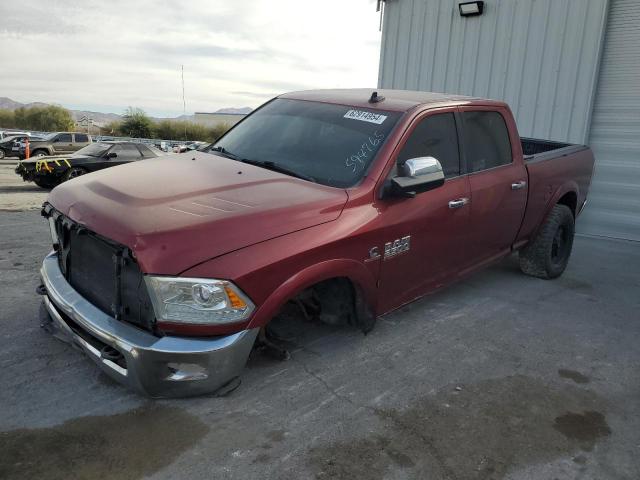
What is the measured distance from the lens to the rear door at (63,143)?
2809cm

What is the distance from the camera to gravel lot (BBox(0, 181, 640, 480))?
2.56 metres

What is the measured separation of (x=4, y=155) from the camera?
25.5m

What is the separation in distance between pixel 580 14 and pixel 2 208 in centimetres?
967

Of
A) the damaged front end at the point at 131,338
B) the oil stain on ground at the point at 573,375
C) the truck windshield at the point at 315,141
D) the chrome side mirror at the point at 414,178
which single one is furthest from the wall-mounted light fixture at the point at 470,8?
the damaged front end at the point at 131,338

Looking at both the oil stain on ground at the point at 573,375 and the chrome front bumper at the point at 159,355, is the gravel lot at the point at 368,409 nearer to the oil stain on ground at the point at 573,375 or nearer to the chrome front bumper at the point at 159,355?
the oil stain on ground at the point at 573,375

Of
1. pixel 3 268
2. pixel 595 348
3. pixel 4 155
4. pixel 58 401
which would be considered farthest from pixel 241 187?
pixel 4 155

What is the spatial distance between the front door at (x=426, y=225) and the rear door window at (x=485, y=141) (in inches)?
7.6

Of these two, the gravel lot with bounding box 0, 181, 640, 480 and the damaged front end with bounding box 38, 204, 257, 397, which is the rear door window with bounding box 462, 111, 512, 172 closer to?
the gravel lot with bounding box 0, 181, 640, 480

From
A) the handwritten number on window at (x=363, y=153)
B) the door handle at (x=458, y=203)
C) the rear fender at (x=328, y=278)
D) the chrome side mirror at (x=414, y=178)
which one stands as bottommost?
the rear fender at (x=328, y=278)

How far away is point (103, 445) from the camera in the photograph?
2627mm

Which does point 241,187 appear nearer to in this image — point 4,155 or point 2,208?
point 2,208

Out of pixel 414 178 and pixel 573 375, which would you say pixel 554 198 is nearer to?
pixel 573 375

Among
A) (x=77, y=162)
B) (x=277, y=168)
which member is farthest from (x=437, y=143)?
(x=77, y=162)

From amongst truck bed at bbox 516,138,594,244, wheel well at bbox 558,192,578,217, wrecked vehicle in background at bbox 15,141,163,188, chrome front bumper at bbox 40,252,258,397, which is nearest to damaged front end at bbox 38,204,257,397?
chrome front bumper at bbox 40,252,258,397
